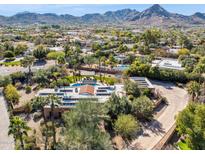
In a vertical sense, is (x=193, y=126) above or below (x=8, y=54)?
above

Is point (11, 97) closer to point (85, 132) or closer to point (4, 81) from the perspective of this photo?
point (4, 81)

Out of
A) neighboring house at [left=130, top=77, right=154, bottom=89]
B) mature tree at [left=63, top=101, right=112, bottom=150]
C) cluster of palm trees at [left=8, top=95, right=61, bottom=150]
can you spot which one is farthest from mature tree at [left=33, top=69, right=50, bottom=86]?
mature tree at [left=63, top=101, right=112, bottom=150]

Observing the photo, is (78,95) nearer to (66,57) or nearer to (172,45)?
(66,57)

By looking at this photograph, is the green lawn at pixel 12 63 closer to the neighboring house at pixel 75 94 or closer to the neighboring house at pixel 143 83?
the neighboring house at pixel 75 94

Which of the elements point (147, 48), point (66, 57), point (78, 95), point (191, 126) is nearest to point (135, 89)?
point (78, 95)

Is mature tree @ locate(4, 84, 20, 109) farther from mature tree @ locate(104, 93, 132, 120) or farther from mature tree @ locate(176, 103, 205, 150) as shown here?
mature tree @ locate(176, 103, 205, 150)

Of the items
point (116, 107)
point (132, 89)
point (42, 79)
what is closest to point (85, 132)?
point (116, 107)
